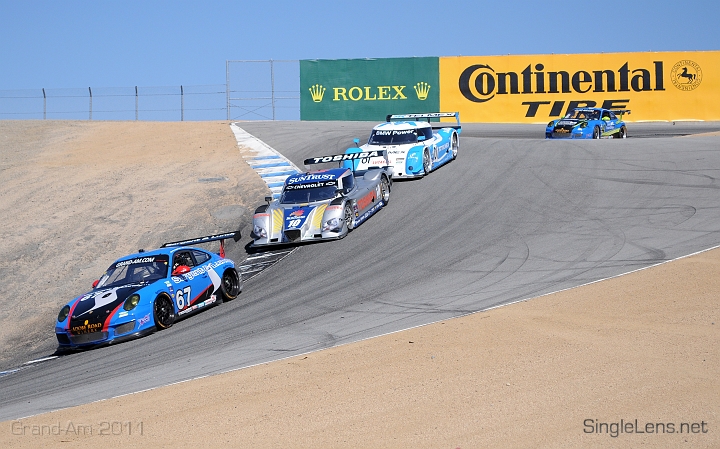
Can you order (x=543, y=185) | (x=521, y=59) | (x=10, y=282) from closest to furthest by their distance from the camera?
(x=10, y=282), (x=543, y=185), (x=521, y=59)

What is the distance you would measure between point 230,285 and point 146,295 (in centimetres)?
216

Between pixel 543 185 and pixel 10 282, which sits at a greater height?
pixel 543 185

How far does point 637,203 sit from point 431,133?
681 cm

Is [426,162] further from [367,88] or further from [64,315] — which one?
[367,88]

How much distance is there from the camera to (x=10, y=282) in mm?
16531

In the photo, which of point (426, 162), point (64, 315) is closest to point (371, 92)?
point (426, 162)

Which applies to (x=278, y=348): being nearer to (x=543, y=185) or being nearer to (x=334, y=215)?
(x=334, y=215)

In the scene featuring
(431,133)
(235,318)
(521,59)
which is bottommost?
(235,318)

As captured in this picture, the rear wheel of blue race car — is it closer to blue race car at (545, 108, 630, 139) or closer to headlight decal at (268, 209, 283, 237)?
blue race car at (545, 108, 630, 139)

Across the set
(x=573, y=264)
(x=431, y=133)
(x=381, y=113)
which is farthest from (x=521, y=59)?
(x=573, y=264)

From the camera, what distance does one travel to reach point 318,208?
1714cm

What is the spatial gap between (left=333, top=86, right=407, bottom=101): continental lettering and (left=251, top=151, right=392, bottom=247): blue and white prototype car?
16.6 metres

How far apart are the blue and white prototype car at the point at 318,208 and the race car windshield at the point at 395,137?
2.39m

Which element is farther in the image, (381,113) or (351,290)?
(381,113)
